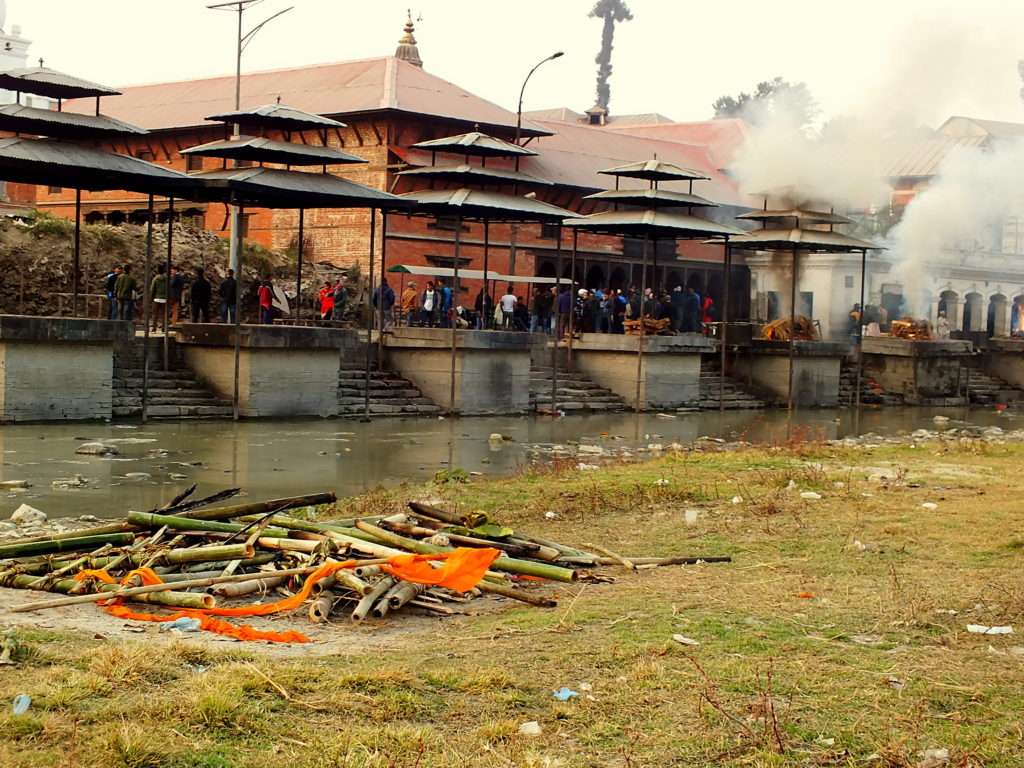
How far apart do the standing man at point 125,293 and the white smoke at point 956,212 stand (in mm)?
25775

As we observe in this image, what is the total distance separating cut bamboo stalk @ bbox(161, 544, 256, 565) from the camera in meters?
9.20

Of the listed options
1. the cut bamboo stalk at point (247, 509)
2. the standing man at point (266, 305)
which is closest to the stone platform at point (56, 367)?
Result: the standing man at point (266, 305)

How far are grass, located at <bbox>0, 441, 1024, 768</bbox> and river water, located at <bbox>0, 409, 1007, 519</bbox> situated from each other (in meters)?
7.01

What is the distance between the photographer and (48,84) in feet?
77.5

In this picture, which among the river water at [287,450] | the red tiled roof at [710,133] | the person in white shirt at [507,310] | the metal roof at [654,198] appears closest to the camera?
the river water at [287,450]

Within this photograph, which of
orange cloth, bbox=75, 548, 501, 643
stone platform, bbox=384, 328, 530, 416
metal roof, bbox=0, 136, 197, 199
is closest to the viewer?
orange cloth, bbox=75, 548, 501, 643

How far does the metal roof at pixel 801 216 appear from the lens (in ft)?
123

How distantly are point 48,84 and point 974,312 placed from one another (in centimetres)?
4226

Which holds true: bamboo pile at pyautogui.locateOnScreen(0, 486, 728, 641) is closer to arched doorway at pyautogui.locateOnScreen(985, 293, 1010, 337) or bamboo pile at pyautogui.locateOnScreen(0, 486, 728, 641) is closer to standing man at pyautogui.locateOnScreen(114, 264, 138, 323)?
standing man at pyautogui.locateOnScreen(114, 264, 138, 323)

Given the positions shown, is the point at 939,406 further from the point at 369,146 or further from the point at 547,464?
the point at 547,464

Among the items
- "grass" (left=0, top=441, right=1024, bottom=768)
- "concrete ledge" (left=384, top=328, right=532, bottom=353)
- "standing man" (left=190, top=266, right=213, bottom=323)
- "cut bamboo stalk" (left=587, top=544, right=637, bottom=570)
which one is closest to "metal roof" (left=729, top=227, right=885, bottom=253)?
"concrete ledge" (left=384, top=328, right=532, bottom=353)

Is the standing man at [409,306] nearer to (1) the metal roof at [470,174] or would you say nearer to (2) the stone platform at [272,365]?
(1) the metal roof at [470,174]

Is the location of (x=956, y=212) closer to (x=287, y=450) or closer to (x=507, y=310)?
(x=507, y=310)

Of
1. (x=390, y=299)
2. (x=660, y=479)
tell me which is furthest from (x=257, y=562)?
(x=390, y=299)
